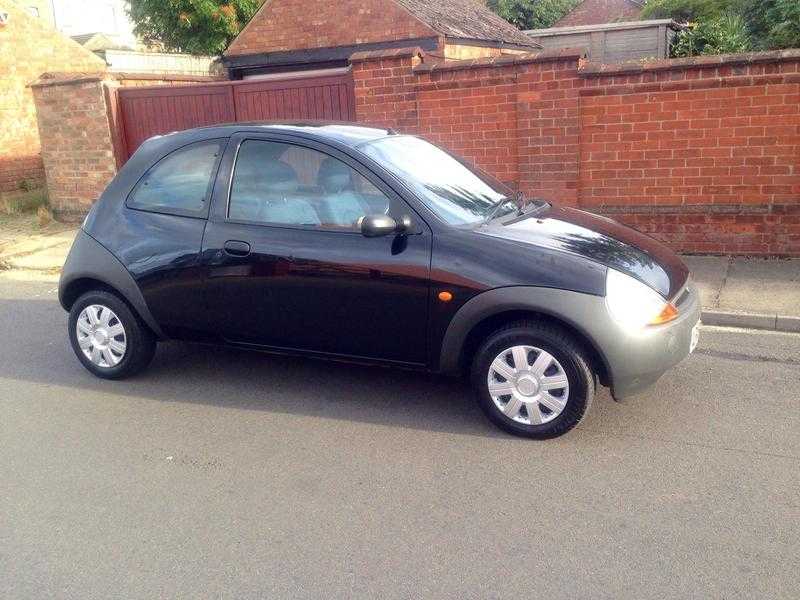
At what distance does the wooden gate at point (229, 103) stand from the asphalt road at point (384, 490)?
5323 millimetres

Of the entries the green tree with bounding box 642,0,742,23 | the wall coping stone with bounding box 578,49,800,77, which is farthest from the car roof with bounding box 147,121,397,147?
the green tree with bounding box 642,0,742,23

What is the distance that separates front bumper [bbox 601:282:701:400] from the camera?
4246mm

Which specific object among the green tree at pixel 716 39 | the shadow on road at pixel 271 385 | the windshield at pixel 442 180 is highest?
the green tree at pixel 716 39

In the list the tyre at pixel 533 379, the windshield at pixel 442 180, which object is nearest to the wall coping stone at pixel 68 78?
the windshield at pixel 442 180

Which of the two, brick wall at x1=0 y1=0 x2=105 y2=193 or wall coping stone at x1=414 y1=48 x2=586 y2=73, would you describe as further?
brick wall at x1=0 y1=0 x2=105 y2=193

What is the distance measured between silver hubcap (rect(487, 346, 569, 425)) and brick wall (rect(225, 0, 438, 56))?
1225cm

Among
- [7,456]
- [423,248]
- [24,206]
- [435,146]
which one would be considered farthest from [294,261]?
[24,206]

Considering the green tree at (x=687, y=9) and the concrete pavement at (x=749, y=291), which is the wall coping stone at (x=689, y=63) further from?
the green tree at (x=687, y=9)

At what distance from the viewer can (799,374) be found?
5.38 meters

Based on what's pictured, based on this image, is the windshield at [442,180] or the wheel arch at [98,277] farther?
the wheel arch at [98,277]

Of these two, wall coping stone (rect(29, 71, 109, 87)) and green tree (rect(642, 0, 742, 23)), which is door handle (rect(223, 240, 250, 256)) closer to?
wall coping stone (rect(29, 71, 109, 87))

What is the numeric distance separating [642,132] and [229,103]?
5.43 meters

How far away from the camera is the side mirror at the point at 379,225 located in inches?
178

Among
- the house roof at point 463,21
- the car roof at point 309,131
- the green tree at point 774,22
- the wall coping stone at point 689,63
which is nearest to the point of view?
the car roof at point 309,131
